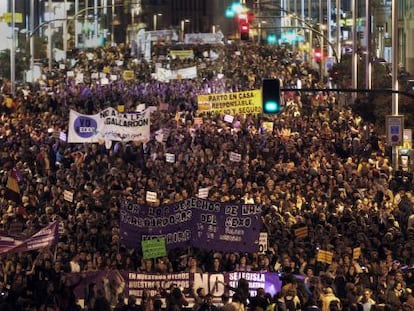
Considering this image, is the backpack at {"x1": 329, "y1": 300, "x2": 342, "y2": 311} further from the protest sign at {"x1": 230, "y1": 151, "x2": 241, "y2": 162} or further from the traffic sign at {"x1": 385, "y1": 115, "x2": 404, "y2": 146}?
the traffic sign at {"x1": 385, "y1": 115, "x2": 404, "y2": 146}

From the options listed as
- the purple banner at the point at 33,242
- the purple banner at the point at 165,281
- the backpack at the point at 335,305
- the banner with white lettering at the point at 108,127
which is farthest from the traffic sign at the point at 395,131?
the backpack at the point at 335,305

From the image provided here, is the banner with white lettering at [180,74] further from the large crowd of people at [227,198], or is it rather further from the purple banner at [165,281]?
the purple banner at [165,281]

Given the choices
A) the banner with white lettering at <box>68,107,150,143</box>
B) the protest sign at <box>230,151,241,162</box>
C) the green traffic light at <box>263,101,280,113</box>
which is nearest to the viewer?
the green traffic light at <box>263,101,280,113</box>

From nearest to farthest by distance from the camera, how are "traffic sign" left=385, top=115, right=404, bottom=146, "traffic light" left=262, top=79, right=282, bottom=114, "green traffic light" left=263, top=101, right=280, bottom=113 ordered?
1. "traffic light" left=262, top=79, right=282, bottom=114
2. "green traffic light" left=263, top=101, right=280, bottom=113
3. "traffic sign" left=385, top=115, right=404, bottom=146

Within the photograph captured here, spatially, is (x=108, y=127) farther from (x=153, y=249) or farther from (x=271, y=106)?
(x=153, y=249)

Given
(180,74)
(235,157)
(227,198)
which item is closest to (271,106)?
(227,198)

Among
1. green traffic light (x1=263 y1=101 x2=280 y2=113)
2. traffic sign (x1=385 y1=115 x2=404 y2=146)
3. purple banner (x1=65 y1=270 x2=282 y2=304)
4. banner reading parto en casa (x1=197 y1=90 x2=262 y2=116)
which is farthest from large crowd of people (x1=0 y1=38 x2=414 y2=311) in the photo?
green traffic light (x1=263 y1=101 x2=280 y2=113)

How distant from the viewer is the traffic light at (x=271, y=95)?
21422mm

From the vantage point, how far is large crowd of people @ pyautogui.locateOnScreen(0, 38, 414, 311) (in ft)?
52.3

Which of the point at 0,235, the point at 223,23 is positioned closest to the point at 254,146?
the point at 0,235

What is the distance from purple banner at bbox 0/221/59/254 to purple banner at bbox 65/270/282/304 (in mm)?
844

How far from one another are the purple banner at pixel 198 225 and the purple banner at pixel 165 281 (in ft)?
4.30

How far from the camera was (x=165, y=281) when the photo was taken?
54.1ft

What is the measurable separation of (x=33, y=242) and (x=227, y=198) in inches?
249
